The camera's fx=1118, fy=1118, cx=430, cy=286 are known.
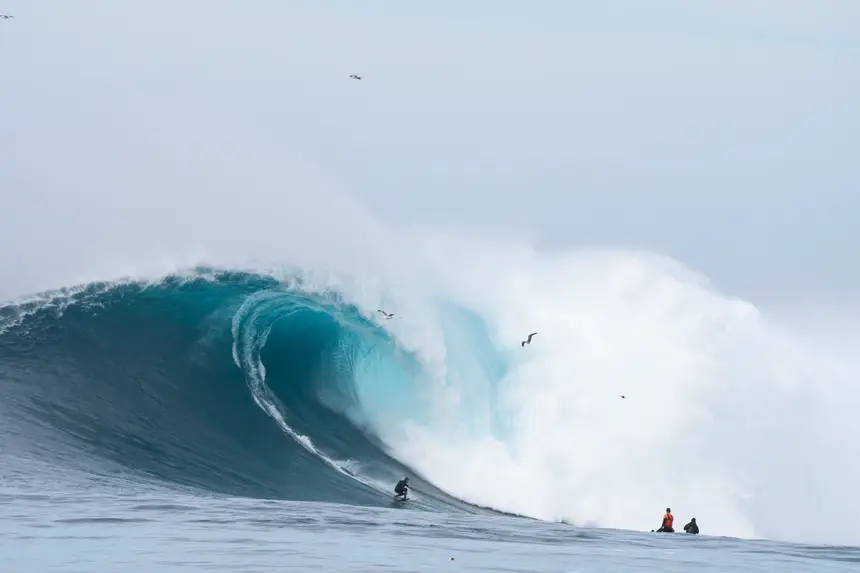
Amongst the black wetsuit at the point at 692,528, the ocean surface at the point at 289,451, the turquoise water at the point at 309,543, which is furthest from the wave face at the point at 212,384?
the black wetsuit at the point at 692,528

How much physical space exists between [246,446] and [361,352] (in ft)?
19.9

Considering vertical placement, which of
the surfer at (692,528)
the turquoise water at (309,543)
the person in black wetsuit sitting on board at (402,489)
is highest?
the surfer at (692,528)

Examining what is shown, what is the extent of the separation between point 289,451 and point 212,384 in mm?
2709

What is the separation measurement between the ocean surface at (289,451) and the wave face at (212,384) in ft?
0.18

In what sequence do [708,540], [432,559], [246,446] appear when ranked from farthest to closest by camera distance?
1. [246,446]
2. [708,540]
3. [432,559]

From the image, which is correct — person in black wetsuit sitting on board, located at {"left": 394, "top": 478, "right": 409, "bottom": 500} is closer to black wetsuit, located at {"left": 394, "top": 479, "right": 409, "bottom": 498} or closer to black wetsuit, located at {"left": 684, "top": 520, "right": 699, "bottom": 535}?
black wetsuit, located at {"left": 394, "top": 479, "right": 409, "bottom": 498}

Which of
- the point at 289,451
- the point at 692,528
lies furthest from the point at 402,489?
the point at 692,528

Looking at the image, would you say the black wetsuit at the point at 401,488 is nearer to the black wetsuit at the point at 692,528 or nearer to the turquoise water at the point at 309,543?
the turquoise water at the point at 309,543

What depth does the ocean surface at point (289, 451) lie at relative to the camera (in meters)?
12.6

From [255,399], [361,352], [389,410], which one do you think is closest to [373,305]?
[361,352]

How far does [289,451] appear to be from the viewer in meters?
21.6

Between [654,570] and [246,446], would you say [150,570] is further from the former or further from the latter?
[246,446]

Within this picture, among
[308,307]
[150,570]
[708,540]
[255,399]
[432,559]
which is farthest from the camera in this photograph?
[308,307]

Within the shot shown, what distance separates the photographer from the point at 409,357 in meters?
27.2
